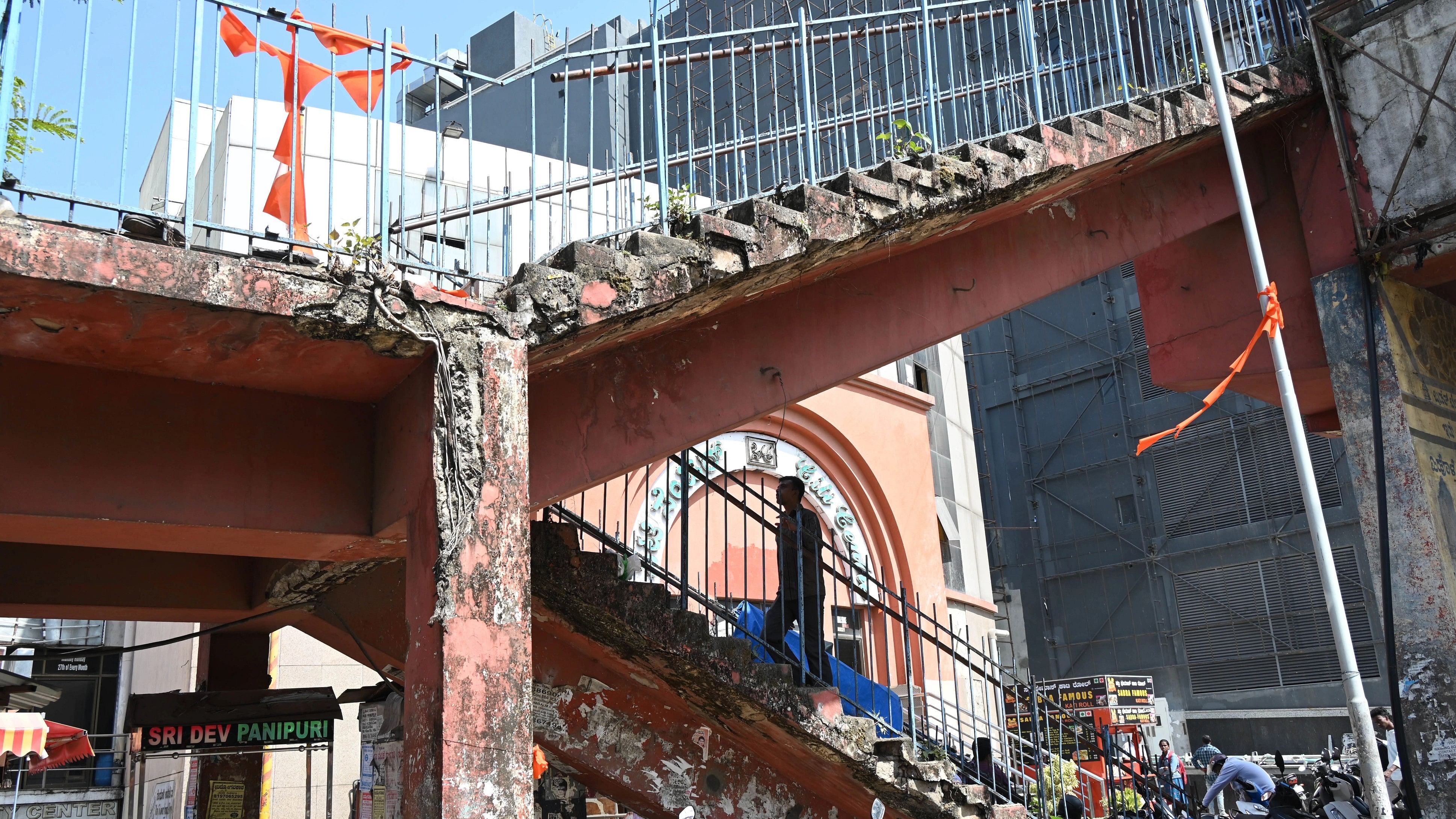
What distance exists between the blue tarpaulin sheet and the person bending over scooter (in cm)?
359

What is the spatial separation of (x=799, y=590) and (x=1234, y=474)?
2298 cm

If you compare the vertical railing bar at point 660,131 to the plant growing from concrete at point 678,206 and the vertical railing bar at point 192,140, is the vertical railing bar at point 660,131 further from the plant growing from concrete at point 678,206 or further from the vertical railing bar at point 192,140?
the vertical railing bar at point 192,140

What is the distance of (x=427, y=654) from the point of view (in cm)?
471

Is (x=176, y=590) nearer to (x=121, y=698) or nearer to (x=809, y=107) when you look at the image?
(x=809, y=107)

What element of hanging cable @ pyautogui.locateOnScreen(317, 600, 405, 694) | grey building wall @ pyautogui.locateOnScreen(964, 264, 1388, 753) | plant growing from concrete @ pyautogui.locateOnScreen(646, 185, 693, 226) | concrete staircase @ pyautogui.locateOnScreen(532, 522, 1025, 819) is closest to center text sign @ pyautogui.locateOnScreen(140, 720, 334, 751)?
hanging cable @ pyautogui.locateOnScreen(317, 600, 405, 694)

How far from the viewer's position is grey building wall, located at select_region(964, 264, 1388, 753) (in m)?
25.6

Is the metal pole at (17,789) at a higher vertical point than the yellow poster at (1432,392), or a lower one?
lower

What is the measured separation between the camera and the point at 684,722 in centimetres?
843

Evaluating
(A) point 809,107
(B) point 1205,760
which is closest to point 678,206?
(A) point 809,107

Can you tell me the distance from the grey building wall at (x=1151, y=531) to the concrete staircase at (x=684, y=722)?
65.4ft

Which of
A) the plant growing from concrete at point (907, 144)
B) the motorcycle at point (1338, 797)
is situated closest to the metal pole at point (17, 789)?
the plant growing from concrete at point (907, 144)

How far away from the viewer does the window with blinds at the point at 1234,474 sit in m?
26.2

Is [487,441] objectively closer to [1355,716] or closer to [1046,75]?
[1355,716]

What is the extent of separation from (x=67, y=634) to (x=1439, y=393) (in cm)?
2220
